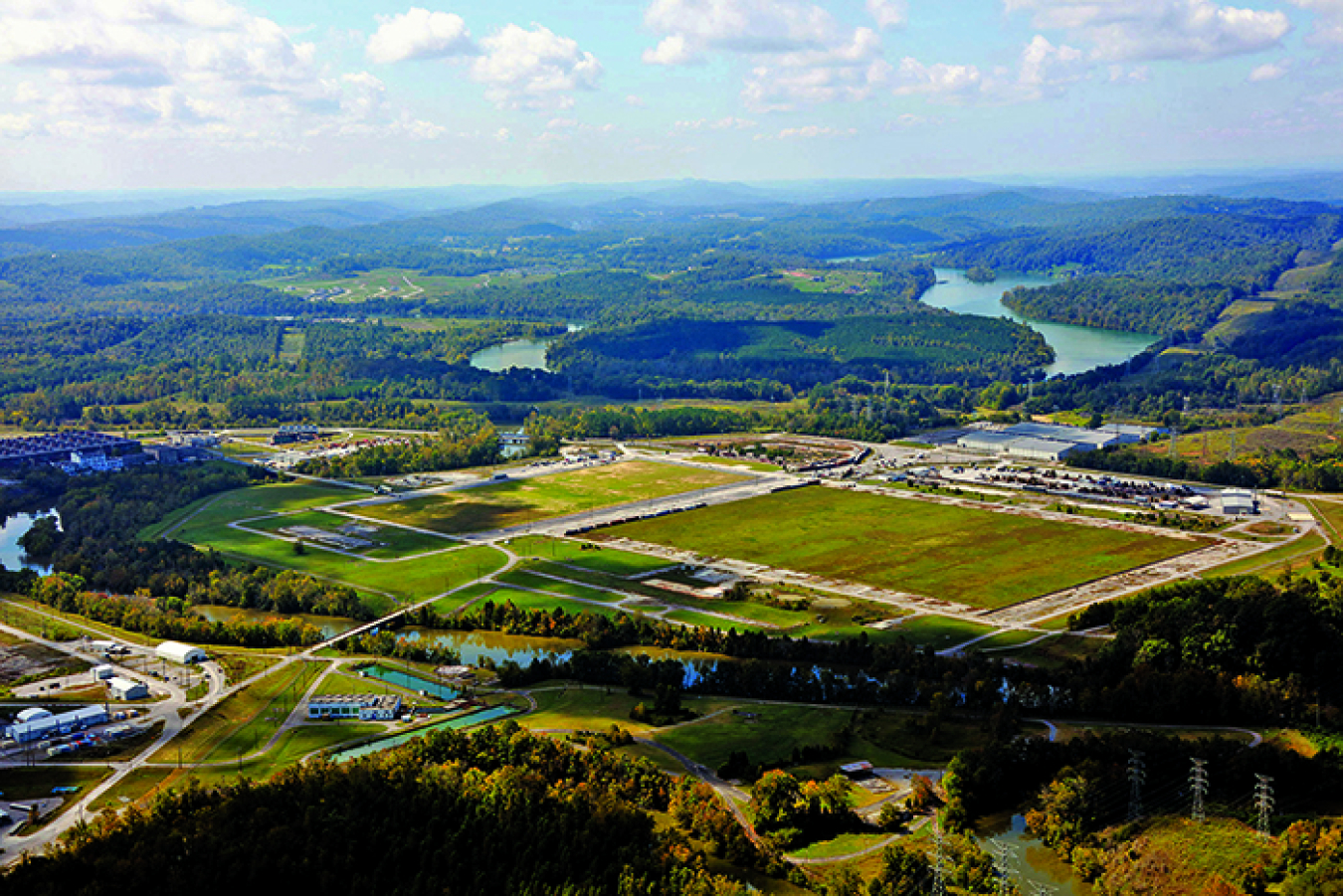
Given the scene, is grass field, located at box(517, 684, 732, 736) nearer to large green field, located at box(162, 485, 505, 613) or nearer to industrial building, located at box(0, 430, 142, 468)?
large green field, located at box(162, 485, 505, 613)

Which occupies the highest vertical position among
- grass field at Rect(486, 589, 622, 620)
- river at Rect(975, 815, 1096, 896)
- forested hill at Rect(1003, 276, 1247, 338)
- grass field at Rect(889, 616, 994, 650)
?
forested hill at Rect(1003, 276, 1247, 338)

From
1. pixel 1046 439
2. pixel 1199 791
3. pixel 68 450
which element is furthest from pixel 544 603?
pixel 68 450

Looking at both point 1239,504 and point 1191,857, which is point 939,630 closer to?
point 1191,857

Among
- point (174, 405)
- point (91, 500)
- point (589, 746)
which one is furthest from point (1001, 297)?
point (589, 746)

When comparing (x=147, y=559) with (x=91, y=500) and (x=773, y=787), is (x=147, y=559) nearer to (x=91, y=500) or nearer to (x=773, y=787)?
(x=91, y=500)

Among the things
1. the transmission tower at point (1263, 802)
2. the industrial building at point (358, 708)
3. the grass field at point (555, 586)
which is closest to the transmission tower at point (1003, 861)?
the transmission tower at point (1263, 802)

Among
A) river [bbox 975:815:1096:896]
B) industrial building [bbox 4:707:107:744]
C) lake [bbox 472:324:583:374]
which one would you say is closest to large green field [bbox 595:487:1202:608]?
river [bbox 975:815:1096:896]
